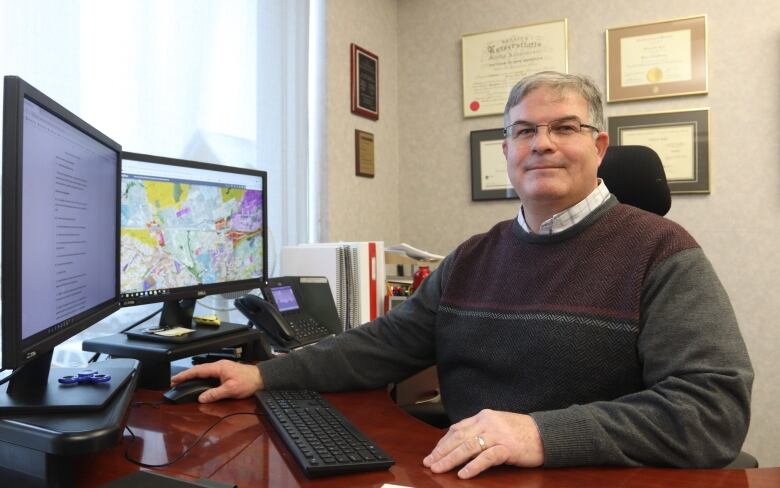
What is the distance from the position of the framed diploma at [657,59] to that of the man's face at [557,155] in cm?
164

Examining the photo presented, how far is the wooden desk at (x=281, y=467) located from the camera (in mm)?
849

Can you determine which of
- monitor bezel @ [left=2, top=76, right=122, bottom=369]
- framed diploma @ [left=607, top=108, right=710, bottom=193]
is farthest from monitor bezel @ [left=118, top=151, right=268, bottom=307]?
framed diploma @ [left=607, top=108, right=710, bottom=193]

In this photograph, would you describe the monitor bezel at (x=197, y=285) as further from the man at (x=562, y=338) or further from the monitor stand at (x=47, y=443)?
the monitor stand at (x=47, y=443)

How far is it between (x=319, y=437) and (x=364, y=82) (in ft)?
7.50

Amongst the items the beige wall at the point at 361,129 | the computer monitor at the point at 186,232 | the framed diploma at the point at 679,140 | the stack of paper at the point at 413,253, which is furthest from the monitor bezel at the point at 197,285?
the framed diploma at the point at 679,140

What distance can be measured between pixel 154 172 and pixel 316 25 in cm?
150

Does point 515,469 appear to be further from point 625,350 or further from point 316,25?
point 316,25

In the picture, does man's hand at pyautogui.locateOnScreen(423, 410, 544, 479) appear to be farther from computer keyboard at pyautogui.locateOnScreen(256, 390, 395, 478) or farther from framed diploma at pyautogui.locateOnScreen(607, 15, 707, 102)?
framed diploma at pyautogui.locateOnScreen(607, 15, 707, 102)

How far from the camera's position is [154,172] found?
1463mm

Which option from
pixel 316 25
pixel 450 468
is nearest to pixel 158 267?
pixel 450 468

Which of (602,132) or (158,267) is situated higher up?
(602,132)

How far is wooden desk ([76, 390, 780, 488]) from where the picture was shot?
2.78 ft

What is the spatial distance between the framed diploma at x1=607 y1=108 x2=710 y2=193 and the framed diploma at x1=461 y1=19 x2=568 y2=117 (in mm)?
458

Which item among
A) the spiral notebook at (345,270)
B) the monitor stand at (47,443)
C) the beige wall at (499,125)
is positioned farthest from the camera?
the beige wall at (499,125)
